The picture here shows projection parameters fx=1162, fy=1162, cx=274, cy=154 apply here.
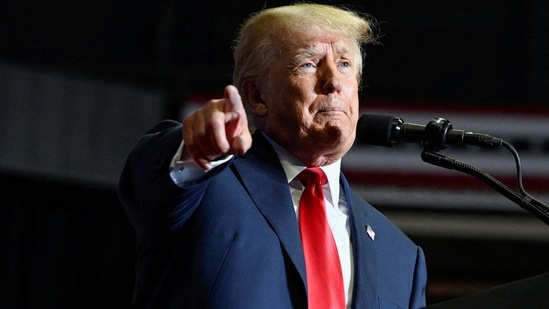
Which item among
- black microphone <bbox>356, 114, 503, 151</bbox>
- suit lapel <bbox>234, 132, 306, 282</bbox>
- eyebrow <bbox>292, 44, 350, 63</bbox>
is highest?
eyebrow <bbox>292, 44, 350, 63</bbox>

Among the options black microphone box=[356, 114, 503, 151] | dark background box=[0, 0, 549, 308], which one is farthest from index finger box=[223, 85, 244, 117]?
dark background box=[0, 0, 549, 308]

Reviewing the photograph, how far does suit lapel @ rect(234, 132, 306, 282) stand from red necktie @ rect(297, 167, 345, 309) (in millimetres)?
44

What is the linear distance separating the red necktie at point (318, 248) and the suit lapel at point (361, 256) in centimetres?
4

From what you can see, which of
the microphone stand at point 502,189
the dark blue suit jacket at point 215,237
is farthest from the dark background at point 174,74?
the microphone stand at point 502,189

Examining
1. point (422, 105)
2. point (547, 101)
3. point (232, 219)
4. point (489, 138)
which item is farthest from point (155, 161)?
point (547, 101)

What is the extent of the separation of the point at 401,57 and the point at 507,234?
3.08 ft

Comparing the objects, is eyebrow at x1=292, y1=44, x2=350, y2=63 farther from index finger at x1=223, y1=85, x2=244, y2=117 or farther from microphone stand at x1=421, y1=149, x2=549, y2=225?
index finger at x1=223, y1=85, x2=244, y2=117

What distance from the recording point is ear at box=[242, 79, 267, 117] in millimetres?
2275

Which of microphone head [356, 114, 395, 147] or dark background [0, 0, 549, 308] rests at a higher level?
microphone head [356, 114, 395, 147]

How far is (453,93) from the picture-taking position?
520cm

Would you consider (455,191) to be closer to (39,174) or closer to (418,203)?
(418,203)

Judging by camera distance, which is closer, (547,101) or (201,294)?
(201,294)

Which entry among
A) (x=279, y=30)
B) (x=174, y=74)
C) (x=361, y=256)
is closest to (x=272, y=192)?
(x=361, y=256)

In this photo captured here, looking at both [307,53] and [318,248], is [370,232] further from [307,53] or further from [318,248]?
[307,53]
